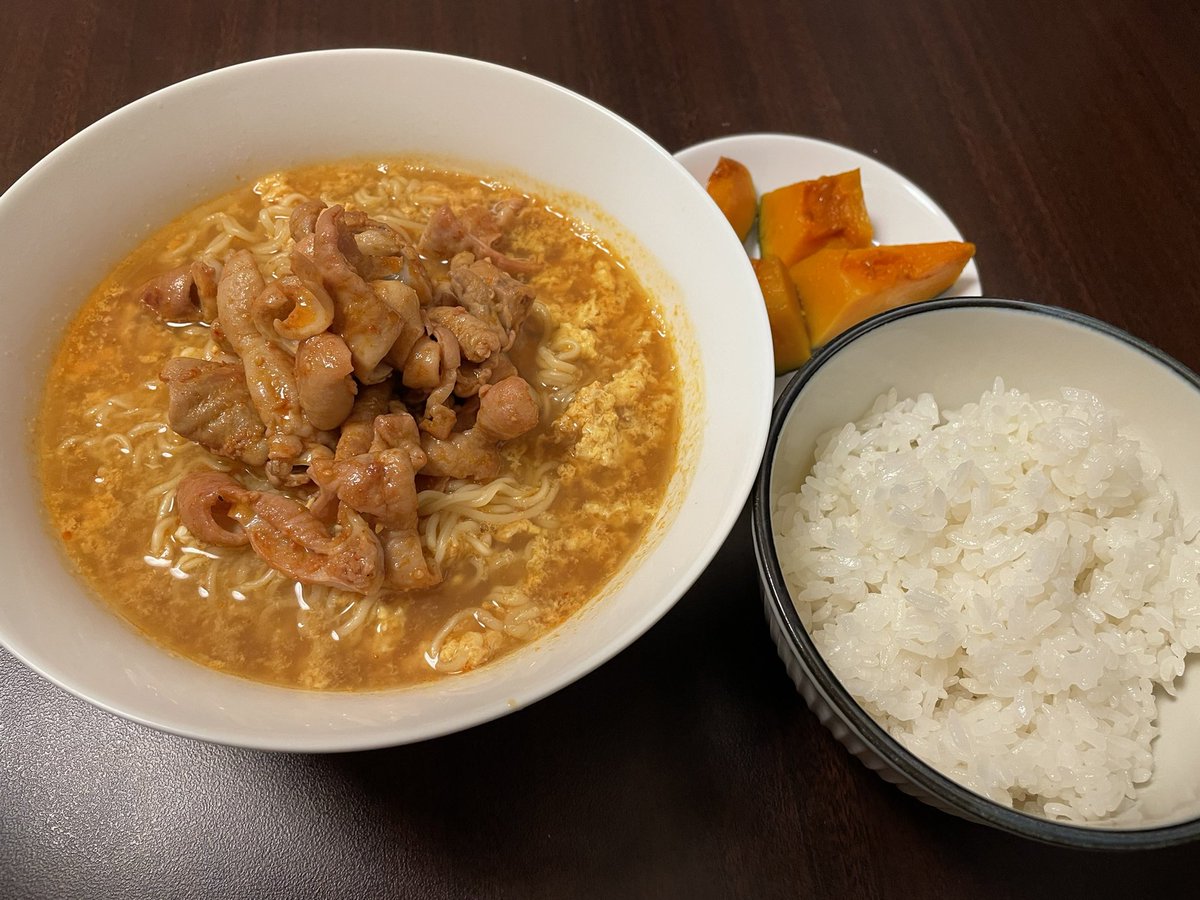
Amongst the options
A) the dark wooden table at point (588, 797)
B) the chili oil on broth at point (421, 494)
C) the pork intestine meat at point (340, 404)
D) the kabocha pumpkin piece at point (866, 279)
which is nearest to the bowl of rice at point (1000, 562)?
the dark wooden table at point (588, 797)

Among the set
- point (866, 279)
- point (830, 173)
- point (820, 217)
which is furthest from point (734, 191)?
point (866, 279)

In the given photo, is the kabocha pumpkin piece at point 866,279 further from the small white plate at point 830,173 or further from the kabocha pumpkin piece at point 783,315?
the small white plate at point 830,173

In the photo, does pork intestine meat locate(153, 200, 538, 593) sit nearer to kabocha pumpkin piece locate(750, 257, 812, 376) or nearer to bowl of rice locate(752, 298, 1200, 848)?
bowl of rice locate(752, 298, 1200, 848)

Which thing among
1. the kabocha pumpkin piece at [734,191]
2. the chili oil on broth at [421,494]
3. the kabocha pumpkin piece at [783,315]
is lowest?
the chili oil on broth at [421,494]

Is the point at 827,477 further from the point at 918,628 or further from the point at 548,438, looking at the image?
the point at 548,438

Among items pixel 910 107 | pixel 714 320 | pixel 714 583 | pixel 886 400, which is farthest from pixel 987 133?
pixel 714 583

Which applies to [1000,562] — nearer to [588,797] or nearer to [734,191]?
[588,797]
